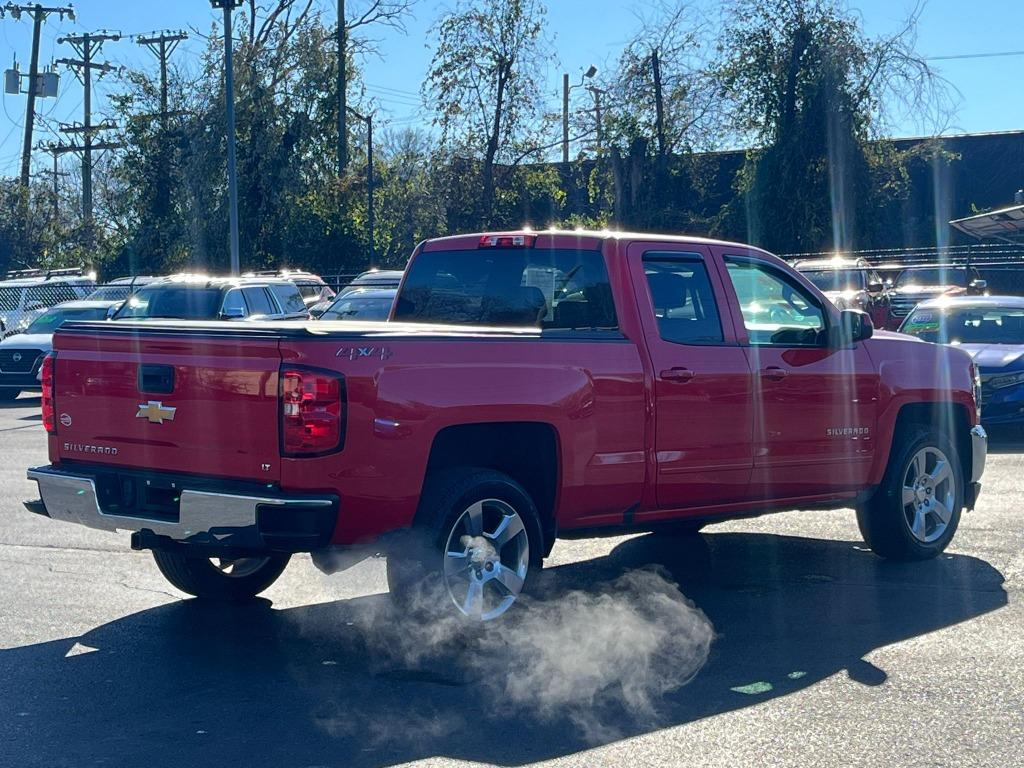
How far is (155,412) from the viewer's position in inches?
247

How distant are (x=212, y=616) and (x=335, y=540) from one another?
1.52 meters

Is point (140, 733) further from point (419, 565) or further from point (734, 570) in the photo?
point (734, 570)

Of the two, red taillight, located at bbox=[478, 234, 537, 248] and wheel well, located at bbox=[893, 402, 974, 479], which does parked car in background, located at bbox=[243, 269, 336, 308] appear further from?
red taillight, located at bbox=[478, 234, 537, 248]

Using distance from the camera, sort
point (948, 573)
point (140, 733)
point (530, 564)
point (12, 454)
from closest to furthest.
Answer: point (140, 733) < point (530, 564) < point (948, 573) < point (12, 454)

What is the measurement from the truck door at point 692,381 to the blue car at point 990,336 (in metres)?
7.68

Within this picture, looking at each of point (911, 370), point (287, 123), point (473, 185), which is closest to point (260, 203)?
point (287, 123)

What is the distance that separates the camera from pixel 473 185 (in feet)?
131

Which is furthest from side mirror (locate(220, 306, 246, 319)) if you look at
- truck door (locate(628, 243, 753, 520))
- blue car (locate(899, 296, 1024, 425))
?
truck door (locate(628, 243, 753, 520))

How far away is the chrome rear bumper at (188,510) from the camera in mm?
5797

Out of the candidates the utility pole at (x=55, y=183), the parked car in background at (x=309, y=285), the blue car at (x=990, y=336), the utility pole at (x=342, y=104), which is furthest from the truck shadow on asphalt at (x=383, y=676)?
the utility pole at (x=55, y=183)

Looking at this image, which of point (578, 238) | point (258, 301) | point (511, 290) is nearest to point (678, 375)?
point (578, 238)

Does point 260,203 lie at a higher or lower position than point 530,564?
higher

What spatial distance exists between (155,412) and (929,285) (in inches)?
1012

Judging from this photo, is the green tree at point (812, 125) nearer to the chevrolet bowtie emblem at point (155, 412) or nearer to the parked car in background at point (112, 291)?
the parked car in background at point (112, 291)
